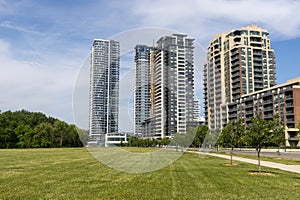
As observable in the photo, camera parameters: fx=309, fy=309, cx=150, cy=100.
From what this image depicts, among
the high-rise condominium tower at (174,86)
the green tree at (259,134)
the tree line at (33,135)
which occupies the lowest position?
the tree line at (33,135)

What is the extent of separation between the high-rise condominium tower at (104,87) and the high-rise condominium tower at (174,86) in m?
1.49

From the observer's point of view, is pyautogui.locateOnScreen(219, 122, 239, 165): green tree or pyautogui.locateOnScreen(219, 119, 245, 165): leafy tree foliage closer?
pyautogui.locateOnScreen(219, 119, 245, 165): leafy tree foliage

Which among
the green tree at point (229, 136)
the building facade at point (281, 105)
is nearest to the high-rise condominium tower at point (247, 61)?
the building facade at point (281, 105)

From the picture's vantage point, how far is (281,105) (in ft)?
287

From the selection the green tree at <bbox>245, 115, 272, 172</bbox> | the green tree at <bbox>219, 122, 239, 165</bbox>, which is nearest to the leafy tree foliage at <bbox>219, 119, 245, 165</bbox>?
the green tree at <bbox>219, 122, 239, 165</bbox>

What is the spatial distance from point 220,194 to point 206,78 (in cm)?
498

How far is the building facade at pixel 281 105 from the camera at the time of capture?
82625mm

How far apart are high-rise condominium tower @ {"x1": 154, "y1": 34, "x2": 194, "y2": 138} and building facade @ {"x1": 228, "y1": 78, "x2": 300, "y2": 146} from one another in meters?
70.8

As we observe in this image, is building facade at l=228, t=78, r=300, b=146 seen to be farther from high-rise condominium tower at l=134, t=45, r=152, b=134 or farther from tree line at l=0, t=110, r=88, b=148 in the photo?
high-rise condominium tower at l=134, t=45, r=152, b=134

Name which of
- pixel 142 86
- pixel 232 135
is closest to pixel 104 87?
pixel 142 86

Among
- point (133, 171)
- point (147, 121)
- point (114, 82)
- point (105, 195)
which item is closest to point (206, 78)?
point (147, 121)

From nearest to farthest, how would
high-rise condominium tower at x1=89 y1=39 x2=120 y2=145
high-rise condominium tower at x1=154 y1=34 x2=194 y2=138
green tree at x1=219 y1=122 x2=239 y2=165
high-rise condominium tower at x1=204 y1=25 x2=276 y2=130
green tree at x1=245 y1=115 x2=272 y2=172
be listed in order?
high-rise condominium tower at x1=154 y1=34 x2=194 y2=138
high-rise condominium tower at x1=89 y1=39 x2=120 y2=145
green tree at x1=245 y1=115 x2=272 y2=172
green tree at x1=219 y1=122 x2=239 y2=165
high-rise condominium tower at x1=204 y1=25 x2=276 y2=130

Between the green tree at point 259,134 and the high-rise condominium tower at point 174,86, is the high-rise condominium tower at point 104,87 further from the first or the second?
the green tree at point 259,134

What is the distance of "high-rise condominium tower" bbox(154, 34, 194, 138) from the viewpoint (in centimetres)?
1020
